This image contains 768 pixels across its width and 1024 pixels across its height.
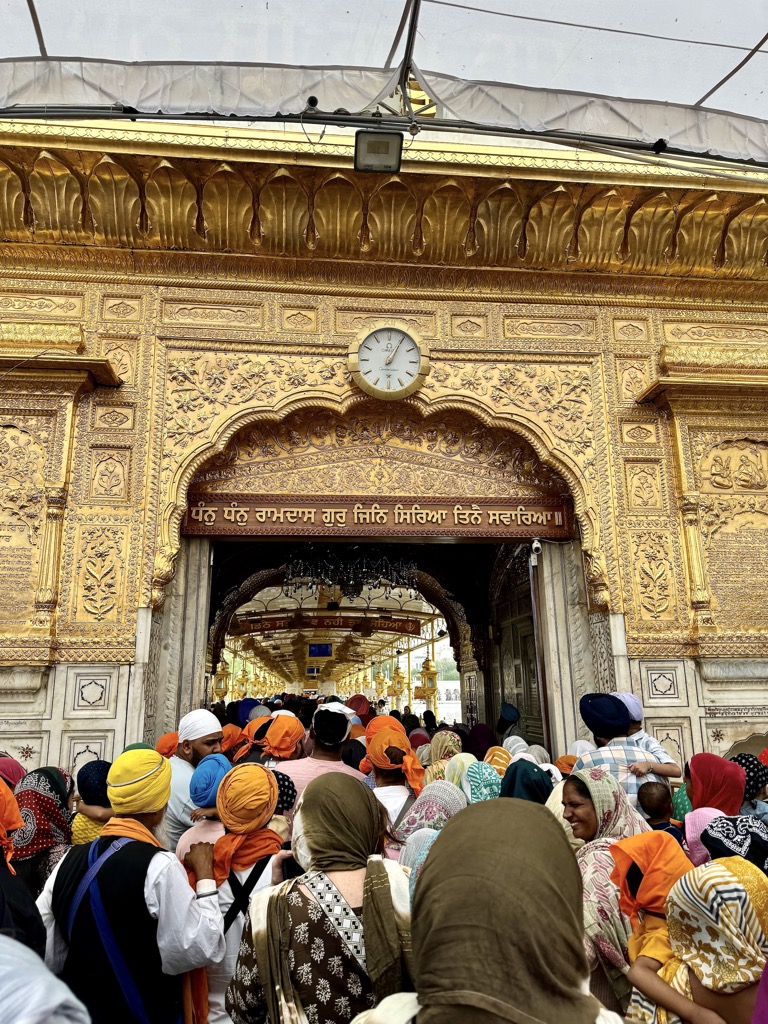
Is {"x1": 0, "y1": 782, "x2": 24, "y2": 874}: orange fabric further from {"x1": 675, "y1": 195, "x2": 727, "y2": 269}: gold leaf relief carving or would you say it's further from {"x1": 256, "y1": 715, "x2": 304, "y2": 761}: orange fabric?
{"x1": 675, "y1": 195, "x2": 727, "y2": 269}: gold leaf relief carving

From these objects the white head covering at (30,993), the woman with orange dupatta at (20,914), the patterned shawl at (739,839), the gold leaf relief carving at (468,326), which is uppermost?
the gold leaf relief carving at (468,326)

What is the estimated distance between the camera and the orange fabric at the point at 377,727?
10.9 feet

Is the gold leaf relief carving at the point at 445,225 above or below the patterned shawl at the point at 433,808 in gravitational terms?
above

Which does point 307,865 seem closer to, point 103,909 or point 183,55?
point 103,909

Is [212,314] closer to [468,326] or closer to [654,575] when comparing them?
[468,326]

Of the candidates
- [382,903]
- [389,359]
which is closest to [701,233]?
[389,359]

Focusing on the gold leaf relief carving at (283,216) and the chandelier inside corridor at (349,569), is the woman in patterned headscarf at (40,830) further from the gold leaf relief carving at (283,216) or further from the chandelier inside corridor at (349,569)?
the chandelier inside corridor at (349,569)

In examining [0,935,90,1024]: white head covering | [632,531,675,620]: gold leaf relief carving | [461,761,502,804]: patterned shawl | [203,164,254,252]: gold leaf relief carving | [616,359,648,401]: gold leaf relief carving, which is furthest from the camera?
[616,359,648,401]: gold leaf relief carving

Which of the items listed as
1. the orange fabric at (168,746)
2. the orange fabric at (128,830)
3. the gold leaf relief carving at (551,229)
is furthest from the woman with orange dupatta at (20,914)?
the gold leaf relief carving at (551,229)

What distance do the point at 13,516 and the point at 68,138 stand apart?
2.84m

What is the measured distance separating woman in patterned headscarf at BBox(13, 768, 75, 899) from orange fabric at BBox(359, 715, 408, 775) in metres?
1.27

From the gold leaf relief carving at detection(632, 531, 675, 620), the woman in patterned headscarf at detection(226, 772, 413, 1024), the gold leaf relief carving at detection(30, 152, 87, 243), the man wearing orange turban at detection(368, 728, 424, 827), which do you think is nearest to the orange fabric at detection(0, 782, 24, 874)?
the woman in patterned headscarf at detection(226, 772, 413, 1024)

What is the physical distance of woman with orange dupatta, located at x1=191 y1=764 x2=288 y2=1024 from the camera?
208 centimetres

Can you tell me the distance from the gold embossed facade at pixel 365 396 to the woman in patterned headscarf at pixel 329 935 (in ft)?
12.9
